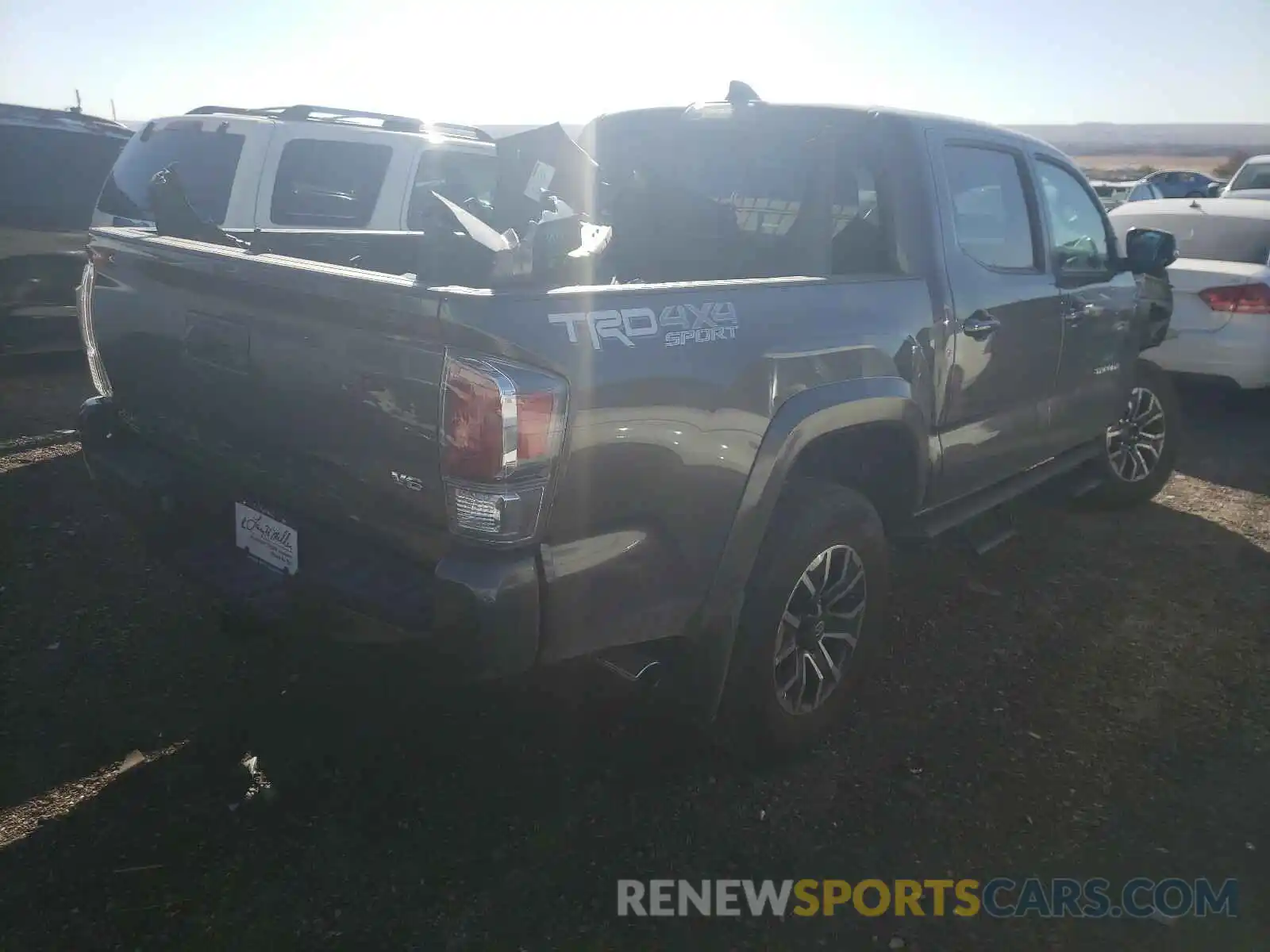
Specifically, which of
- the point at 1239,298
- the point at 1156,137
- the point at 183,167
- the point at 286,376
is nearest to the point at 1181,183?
the point at 1239,298

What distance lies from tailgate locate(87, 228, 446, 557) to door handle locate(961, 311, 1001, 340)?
7.14 ft

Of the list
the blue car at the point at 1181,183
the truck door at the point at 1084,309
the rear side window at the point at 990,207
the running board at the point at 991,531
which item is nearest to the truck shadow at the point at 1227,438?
the truck door at the point at 1084,309

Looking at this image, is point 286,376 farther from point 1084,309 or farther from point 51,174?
point 51,174

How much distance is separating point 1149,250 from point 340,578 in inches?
166

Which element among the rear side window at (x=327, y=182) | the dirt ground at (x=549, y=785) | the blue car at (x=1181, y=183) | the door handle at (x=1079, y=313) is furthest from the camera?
the blue car at (x=1181, y=183)

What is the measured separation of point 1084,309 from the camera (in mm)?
4359

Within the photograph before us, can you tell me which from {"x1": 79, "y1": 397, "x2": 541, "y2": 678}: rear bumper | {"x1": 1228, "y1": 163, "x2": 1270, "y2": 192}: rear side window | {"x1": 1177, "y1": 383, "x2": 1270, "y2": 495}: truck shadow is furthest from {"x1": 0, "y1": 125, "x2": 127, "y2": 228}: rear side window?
Answer: {"x1": 1228, "y1": 163, "x2": 1270, "y2": 192}: rear side window

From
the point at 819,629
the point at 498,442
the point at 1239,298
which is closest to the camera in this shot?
the point at 498,442

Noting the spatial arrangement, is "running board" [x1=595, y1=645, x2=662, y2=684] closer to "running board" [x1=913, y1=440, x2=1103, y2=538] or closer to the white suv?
"running board" [x1=913, y1=440, x2=1103, y2=538]

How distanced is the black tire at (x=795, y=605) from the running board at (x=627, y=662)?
14.7 inches

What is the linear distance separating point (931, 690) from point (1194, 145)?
443 ft

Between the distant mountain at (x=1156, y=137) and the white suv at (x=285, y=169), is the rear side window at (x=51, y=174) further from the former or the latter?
the distant mountain at (x=1156, y=137)

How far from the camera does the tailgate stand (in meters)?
2.15

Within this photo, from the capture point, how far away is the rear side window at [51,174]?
6.93 m
